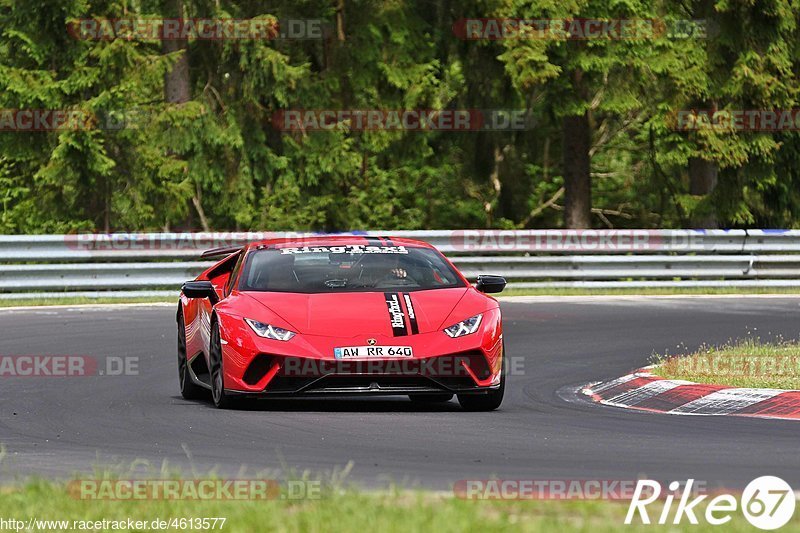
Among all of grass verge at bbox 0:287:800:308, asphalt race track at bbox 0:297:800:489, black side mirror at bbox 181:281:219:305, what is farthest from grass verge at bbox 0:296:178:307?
black side mirror at bbox 181:281:219:305

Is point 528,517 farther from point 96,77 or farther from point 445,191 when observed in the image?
point 445,191

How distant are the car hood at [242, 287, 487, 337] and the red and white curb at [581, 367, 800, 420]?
1.63 m

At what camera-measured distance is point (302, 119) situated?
33.2m

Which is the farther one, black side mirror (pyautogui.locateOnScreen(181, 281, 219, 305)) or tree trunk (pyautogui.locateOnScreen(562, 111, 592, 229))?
tree trunk (pyautogui.locateOnScreen(562, 111, 592, 229))

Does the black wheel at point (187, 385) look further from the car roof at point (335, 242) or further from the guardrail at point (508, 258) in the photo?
the guardrail at point (508, 258)

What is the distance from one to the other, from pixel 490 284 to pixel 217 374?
222 cm

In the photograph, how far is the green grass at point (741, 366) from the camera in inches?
507

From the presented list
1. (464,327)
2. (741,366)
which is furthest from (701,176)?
(464,327)

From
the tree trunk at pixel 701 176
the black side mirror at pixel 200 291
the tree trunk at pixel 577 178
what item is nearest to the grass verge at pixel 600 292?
the tree trunk at pixel 577 178

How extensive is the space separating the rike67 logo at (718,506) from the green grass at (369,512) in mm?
46

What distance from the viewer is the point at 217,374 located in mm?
12062

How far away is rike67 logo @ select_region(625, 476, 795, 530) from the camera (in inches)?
261

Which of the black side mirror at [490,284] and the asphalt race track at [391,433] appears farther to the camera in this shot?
the black side mirror at [490,284]

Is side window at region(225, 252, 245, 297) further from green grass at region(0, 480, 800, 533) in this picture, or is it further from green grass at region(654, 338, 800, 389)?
green grass at region(0, 480, 800, 533)
